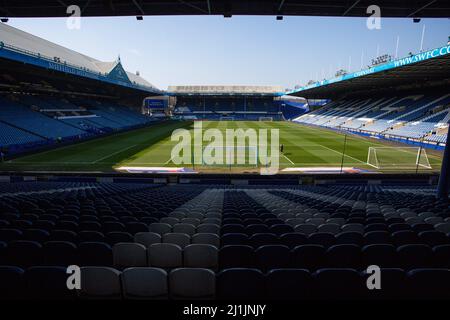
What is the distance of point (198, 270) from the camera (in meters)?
3.06

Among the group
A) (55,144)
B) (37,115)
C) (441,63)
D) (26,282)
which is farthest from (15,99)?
(441,63)

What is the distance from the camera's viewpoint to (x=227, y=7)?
30.2 ft

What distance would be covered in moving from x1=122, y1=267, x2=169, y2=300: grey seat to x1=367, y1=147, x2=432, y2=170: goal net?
2472 centimetres

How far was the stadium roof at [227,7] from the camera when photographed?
359 inches

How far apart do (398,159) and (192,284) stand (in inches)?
1259

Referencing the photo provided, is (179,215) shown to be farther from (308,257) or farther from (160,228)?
(308,257)

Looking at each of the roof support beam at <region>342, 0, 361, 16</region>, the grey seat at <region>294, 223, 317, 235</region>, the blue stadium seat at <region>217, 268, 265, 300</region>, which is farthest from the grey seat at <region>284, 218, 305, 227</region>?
the roof support beam at <region>342, 0, 361, 16</region>

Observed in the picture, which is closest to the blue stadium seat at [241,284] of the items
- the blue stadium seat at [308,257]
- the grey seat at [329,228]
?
the blue stadium seat at [308,257]

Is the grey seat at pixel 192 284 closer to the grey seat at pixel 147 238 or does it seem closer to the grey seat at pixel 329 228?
the grey seat at pixel 147 238

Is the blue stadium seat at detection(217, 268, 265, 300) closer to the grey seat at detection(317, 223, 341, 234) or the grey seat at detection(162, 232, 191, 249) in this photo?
the grey seat at detection(162, 232, 191, 249)

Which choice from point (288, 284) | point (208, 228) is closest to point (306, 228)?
point (208, 228)
